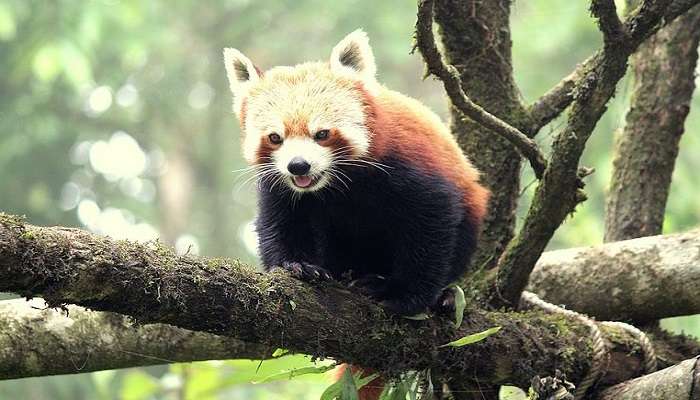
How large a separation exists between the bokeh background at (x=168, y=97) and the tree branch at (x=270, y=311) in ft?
18.4

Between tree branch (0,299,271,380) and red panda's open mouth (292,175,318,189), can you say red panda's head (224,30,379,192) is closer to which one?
red panda's open mouth (292,175,318,189)

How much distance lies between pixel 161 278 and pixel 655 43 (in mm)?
2931

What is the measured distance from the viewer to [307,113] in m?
3.33

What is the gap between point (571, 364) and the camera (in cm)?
321

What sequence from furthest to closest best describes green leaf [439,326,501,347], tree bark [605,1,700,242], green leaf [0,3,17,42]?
green leaf [0,3,17,42] < tree bark [605,1,700,242] < green leaf [439,326,501,347]

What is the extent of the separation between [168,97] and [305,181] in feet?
33.0

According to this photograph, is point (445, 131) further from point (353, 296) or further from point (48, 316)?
point (48, 316)

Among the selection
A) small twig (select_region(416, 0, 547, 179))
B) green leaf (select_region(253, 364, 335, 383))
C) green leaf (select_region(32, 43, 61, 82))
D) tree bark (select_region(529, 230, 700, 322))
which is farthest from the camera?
green leaf (select_region(32, 43, 61, 82))

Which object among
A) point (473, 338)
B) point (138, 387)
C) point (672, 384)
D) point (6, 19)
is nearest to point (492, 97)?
point (473, 338)

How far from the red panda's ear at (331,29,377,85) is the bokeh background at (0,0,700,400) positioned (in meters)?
5.60

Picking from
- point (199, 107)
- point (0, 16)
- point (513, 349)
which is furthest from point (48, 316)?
point (199, 107)

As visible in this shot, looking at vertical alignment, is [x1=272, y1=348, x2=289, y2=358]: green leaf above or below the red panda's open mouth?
below

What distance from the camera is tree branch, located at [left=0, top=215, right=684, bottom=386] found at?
2.17m

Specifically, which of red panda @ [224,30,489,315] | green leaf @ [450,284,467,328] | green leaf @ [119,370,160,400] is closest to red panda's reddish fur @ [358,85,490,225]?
red panda @ [224,30,489,315]
